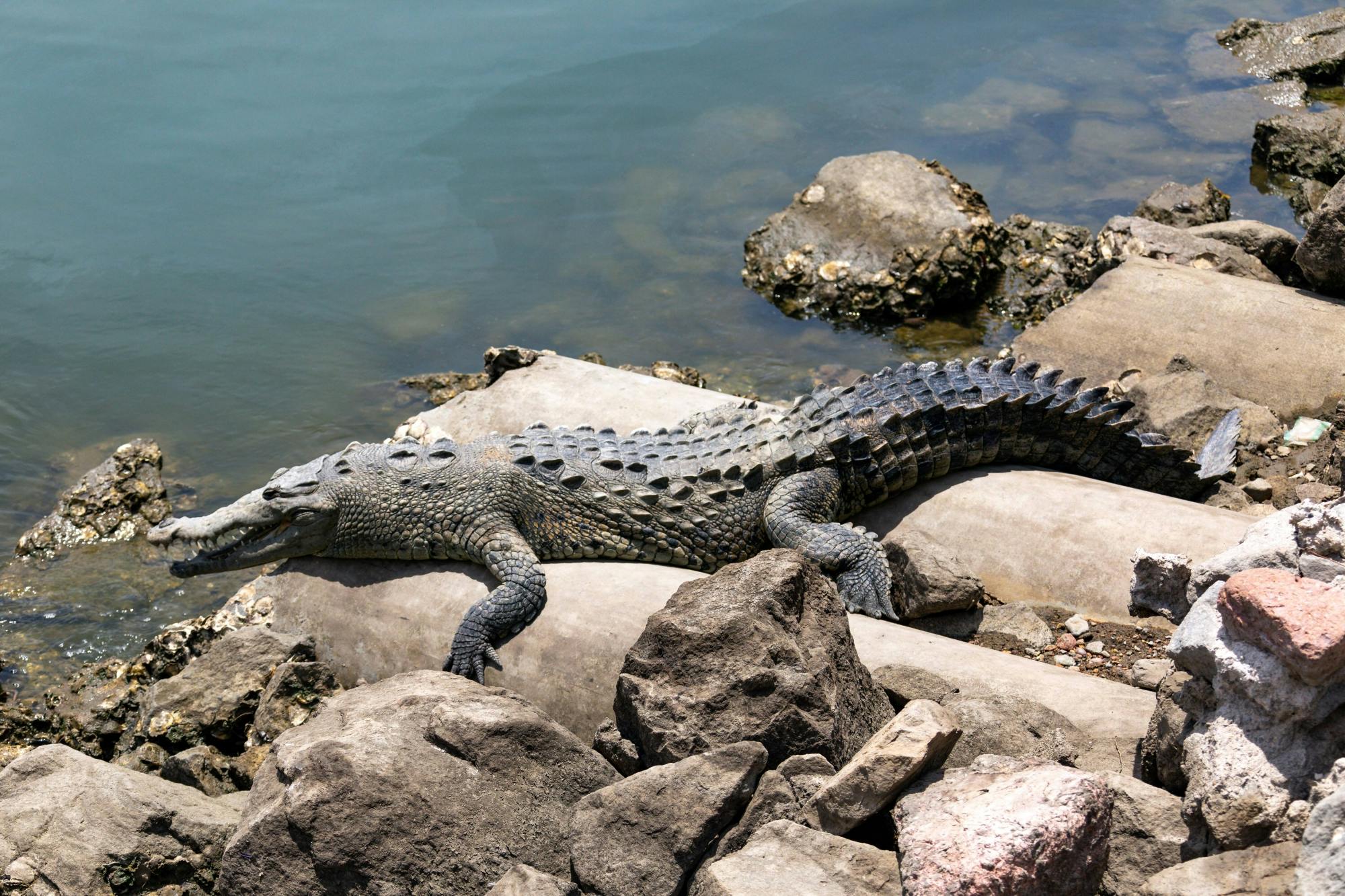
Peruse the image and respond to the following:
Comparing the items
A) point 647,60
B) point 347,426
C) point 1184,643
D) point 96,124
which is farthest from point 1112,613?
point 96,124

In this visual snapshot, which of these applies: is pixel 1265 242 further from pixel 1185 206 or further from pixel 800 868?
pixel 800 868

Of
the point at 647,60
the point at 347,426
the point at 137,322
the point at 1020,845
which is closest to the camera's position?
the point at 1020,845

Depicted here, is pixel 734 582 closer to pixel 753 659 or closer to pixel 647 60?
pixel 753 659

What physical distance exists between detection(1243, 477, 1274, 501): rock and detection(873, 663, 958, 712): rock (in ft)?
9.26

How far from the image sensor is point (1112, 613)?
5.79 meters

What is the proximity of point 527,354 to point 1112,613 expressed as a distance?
444cm

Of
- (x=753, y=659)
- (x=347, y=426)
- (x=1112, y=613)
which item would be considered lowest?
(x=347, y=426)

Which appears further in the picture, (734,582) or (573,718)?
(573,718)

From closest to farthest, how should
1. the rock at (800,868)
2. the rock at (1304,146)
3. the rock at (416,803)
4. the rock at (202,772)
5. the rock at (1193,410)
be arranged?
1. the rock at (800,868)
2. the rock at (416,803)
3. the rock at (202,772)
4. the rock at (1193,410)
5. the rock at (1304,146)

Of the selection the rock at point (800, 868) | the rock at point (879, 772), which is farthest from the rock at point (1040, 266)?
the rock at point (800, 868)

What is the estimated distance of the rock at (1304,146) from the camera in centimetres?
1247

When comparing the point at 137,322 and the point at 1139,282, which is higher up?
the point at 1139,282

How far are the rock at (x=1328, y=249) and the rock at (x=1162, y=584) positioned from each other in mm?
4804

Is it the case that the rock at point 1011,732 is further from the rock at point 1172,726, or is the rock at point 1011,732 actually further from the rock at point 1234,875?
the rock at point 1234,875
